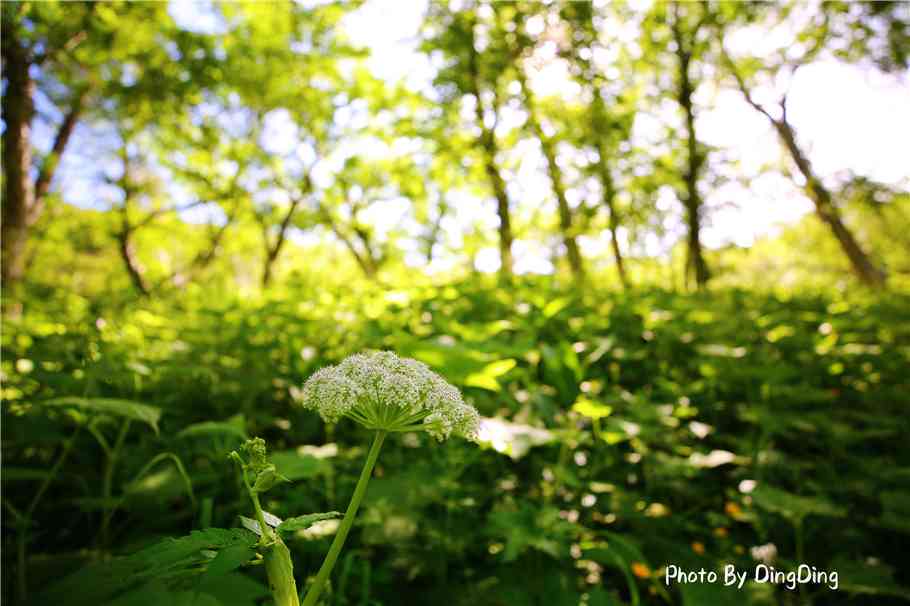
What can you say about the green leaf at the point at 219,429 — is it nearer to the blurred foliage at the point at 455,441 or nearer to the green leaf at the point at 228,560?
the blurred foliage at the point at 455,441

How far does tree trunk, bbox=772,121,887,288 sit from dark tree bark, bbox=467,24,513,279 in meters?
9.06

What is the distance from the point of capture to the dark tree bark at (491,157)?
11844mm

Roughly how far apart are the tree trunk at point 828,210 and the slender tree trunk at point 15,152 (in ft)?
56.5

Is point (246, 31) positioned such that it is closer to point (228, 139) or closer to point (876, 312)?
point (228, 139)

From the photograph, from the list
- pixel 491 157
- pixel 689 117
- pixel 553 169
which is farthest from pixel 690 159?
pixel 491 157

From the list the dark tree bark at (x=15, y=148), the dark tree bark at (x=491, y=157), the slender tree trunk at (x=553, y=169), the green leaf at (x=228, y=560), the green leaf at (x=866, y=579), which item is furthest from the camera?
the dark tree bark at (x=491, y=157)

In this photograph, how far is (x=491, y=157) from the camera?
1338cm

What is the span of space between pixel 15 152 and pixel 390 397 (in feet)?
26.2

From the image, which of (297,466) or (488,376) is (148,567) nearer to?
(297,466)

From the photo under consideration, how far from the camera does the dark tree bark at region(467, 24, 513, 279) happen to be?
11.8 metres

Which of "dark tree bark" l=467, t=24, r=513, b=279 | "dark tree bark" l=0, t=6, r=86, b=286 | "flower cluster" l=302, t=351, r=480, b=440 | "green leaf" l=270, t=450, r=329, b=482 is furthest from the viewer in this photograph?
"dark tree bark" l=467, t=24, r=513, b=279

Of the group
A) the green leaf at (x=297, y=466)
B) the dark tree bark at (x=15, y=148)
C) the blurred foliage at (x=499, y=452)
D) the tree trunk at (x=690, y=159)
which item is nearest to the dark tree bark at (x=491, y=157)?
the tree trunk at (x=690, y=159)

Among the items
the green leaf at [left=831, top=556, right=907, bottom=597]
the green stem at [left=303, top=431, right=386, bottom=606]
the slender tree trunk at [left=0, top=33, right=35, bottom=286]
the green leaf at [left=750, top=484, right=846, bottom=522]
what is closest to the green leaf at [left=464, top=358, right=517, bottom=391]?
the green stem at [left=303, top=431, right=386, bottom=606]

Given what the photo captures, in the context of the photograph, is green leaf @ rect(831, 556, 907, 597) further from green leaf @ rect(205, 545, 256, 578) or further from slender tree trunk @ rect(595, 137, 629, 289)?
slender tree trunk @ rect(595, 137, 629, 289)
